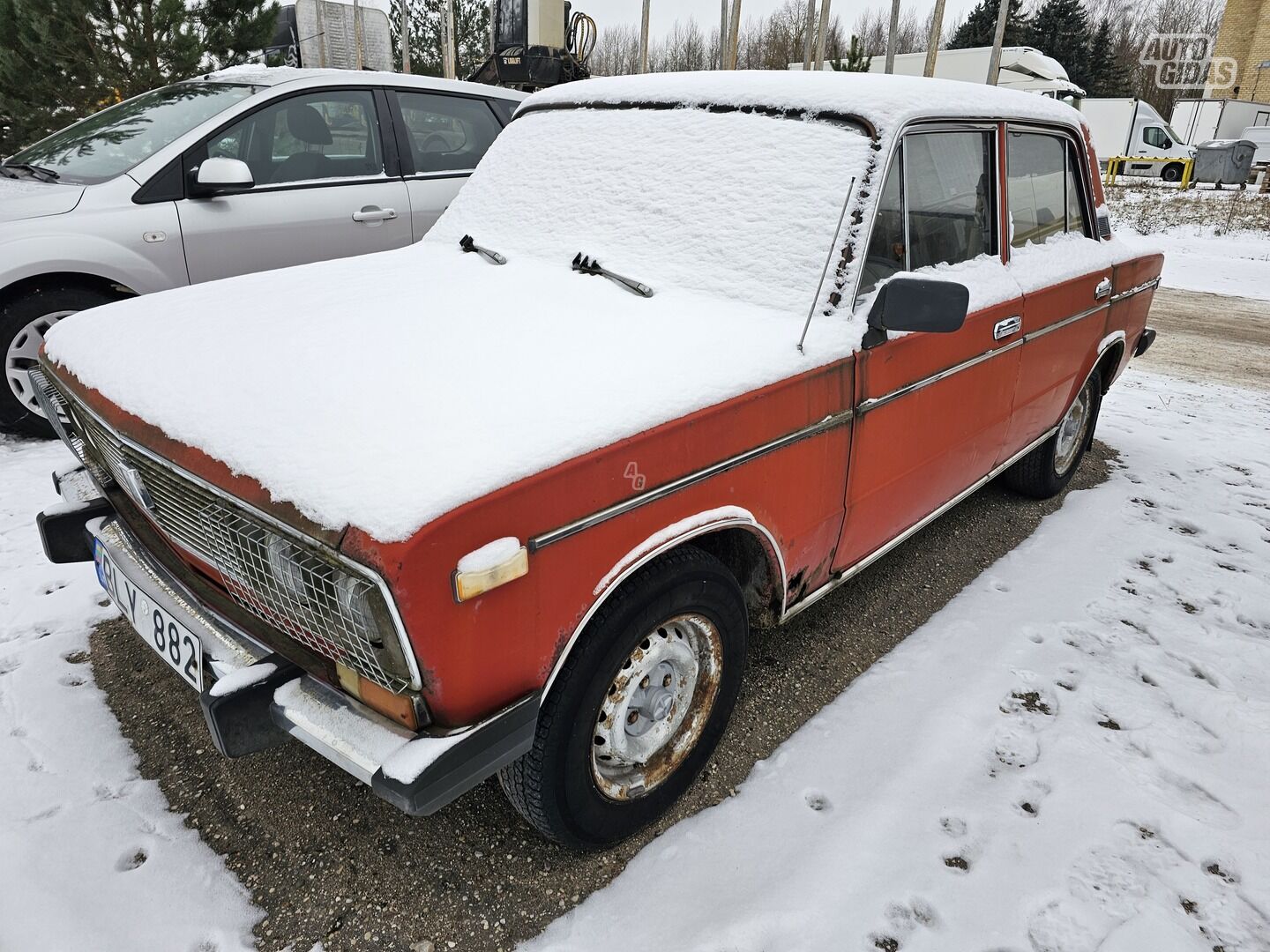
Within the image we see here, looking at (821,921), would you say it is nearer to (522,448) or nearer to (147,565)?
(522,448)

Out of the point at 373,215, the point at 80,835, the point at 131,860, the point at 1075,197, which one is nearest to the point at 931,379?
the point at 1075,197

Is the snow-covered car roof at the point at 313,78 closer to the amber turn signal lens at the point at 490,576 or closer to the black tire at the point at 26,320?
the black tire at the point at 26,320

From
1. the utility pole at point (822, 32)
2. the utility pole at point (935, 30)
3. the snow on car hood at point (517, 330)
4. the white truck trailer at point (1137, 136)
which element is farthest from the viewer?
the white truck trailer at point (1137, 136)

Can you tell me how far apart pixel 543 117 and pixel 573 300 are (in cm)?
132

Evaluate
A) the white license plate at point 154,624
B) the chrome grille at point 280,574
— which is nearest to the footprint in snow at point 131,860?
the white license plate at point 154,624

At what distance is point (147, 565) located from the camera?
2.15 meters

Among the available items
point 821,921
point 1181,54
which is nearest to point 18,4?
point 821,921

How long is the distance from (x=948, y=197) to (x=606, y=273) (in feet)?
3.99

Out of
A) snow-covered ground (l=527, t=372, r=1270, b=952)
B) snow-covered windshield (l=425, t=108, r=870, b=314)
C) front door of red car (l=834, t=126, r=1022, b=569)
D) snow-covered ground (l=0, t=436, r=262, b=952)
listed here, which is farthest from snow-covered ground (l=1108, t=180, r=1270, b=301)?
snow-covered ground (l=0, t=436, r=262, b=952)

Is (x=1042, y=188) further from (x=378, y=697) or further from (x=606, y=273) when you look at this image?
(x=378, y=697)

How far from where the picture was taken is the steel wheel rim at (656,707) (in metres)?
1.99
